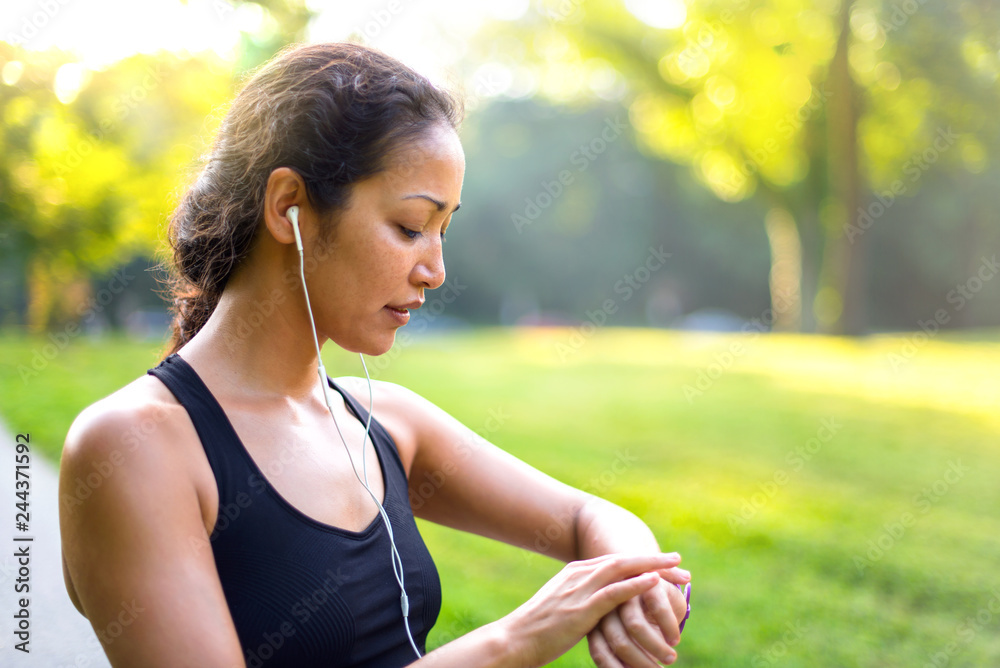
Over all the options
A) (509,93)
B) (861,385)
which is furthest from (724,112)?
(509,93)

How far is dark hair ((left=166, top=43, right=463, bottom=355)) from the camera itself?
142 cm

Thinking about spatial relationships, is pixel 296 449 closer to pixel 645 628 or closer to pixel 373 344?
pixel 373 344

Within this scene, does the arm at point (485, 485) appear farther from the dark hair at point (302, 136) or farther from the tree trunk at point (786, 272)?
the tree trunk at point (786, 272)

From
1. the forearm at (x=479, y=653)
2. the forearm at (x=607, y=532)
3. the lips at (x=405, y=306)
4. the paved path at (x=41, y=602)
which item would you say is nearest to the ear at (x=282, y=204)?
the lips at (x=405, y=306)

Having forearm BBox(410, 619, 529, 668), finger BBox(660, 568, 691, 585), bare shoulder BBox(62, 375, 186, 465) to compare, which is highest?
bare shoulder BBox(62, 375, 186, 465)

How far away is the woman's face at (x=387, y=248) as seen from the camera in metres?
1.42

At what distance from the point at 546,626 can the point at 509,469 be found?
492mm

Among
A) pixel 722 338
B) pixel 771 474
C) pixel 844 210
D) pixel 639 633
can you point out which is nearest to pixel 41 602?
pixel 639 633

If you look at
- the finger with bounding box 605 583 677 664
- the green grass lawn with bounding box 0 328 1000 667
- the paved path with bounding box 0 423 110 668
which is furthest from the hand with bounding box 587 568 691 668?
the green grass lawn with bounding box 0 328 1000 667

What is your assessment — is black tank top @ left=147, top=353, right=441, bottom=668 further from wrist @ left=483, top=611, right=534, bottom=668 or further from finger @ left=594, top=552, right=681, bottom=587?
finger @ left=594, top=552, right=681, bottom=587

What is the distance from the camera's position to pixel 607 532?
165 cm

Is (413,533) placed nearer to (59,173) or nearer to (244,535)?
(244,535)

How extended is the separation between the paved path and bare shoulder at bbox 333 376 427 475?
0.82 m

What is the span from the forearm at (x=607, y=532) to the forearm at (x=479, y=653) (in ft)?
1.17
